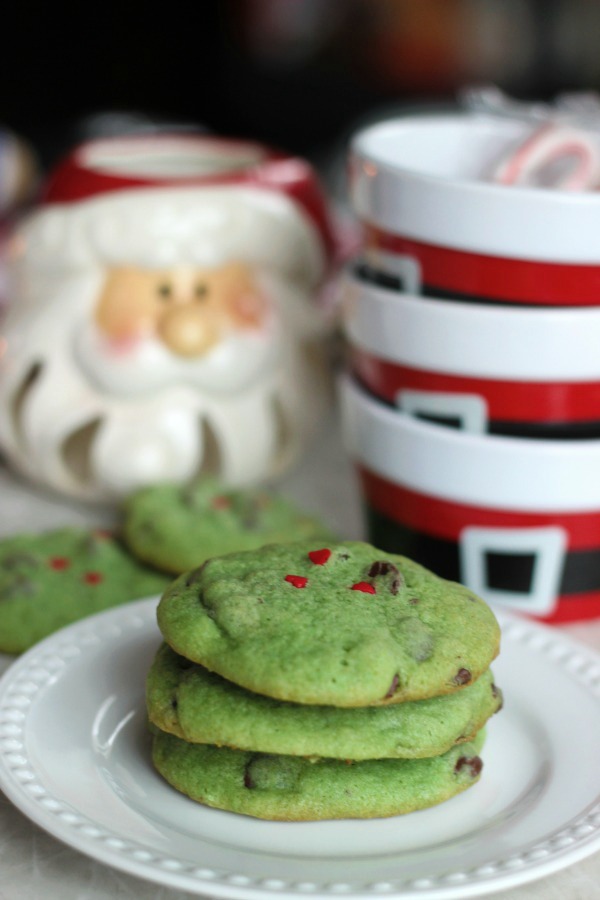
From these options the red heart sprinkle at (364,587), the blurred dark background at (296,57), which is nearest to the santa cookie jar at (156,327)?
the red heart sprinkle at (364,587)

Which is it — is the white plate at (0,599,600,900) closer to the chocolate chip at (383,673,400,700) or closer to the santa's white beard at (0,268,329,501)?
the chocolate chip at (383,673,400,700)

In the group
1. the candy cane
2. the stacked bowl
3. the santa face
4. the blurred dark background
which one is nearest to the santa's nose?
the santa face

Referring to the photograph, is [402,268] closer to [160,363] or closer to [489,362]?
[489,362]

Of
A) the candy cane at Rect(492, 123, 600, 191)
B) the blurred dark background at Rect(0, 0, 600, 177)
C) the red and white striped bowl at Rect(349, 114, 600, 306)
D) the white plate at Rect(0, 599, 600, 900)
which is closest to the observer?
the white plate at Rect(0, 599, 600, 900)

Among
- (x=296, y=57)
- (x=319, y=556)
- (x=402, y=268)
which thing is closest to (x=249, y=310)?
(x=402, y=268)

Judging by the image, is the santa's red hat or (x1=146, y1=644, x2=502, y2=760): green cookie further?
the santa's red hat

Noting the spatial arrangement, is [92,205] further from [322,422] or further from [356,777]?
[356,777]
